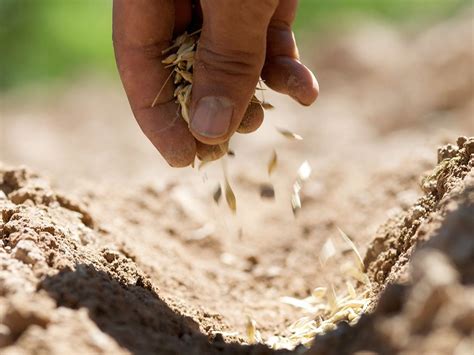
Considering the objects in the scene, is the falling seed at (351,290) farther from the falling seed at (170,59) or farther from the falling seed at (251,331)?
the falling seed at (170,59)

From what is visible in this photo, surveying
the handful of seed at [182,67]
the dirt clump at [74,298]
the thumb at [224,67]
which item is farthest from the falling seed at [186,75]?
the dirt clump at [74,298]

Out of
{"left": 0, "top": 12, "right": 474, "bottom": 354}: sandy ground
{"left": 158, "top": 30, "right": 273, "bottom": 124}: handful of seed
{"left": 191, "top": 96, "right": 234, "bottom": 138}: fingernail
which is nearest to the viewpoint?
{"left": 0, "top": 12, "right": 474, "bottom": 354}: sandy ground

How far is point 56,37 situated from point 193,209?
633 centimetres

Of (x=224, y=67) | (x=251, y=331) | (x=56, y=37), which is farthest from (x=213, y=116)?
(x=56, y=37)

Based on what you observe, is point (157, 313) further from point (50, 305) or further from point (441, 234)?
point (441, 234)

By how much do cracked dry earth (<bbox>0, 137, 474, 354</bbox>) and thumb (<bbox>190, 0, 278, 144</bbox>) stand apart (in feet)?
1.87

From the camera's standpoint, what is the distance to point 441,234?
1.81 meters

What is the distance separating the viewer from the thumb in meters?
2.23

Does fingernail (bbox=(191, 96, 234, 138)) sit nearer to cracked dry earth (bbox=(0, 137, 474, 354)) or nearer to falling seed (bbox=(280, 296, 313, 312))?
cracked dry earth (bbox=(0, 137, 474, 354))

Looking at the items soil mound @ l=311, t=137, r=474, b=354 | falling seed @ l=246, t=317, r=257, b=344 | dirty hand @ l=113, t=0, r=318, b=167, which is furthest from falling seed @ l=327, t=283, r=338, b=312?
dirty hand @ l=113, t=0, r=318, b=167

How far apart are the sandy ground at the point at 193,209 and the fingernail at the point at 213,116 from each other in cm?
55

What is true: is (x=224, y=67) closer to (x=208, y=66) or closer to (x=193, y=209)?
(x=208, y=66)

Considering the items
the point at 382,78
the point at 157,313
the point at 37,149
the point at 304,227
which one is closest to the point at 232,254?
the point at 304,227

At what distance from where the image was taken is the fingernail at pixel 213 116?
7.72 ft
